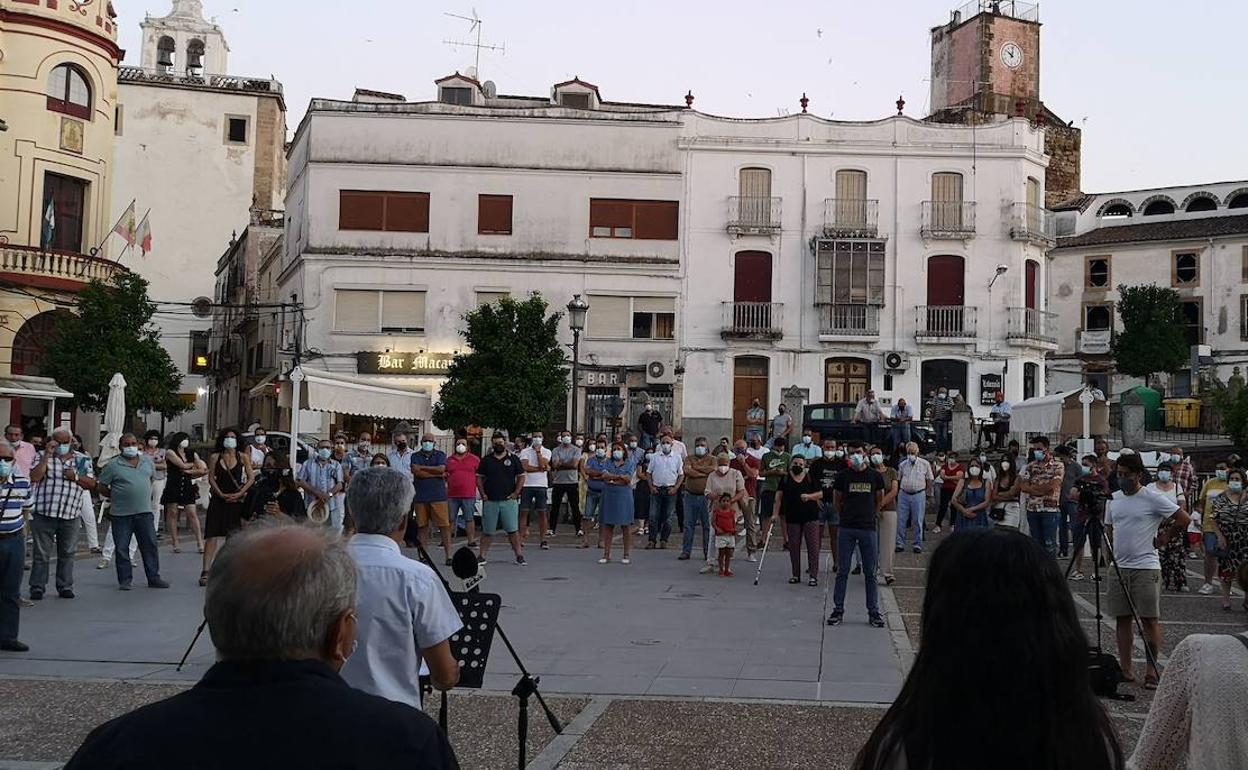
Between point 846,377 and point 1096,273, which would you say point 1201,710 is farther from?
point 1096,273

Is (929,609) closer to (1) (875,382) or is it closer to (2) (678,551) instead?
(2) (678,551)

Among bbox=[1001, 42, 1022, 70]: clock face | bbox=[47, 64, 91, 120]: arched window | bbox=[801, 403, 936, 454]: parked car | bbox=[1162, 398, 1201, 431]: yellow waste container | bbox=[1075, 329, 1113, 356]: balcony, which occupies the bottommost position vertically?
bbox=[801, 403, 936, 454]: parked car

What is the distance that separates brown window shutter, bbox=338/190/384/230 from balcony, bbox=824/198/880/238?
14209mm

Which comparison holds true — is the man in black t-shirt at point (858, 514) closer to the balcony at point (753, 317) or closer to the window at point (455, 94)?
the balcony at point (753, 317)

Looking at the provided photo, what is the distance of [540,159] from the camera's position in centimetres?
3984

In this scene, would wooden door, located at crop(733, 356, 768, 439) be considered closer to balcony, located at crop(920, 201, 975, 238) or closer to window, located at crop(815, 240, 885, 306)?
window, located at crop(815, 240, 885, 306)

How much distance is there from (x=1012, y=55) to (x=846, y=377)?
23.5m

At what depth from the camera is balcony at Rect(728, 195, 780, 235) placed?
131 feet

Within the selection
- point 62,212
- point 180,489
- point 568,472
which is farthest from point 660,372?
point 180,489

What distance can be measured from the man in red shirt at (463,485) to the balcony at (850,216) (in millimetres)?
22297

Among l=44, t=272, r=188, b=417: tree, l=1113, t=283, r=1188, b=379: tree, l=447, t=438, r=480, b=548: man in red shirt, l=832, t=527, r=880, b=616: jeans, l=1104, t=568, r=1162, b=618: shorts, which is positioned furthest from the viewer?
l=1113, t=283, r=1188, b=379: tree

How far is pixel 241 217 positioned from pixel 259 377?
15.2 meters

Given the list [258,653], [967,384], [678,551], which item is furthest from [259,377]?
[258,653]

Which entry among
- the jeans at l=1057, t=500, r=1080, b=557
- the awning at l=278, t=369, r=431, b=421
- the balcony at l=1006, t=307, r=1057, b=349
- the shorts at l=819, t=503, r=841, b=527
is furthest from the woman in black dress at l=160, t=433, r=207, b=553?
the balcony at l=1006, t=307, r=1057, b=349
